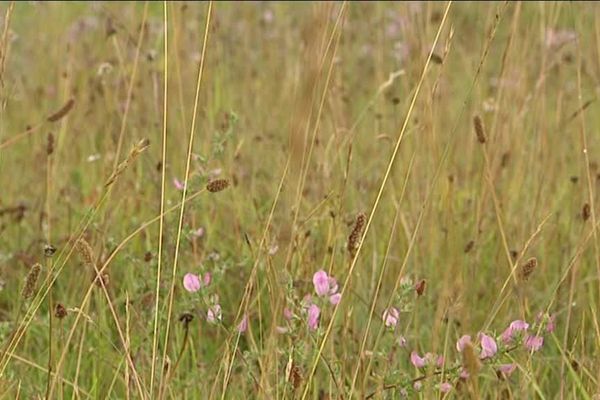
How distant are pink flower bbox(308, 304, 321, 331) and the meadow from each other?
0.01 metres

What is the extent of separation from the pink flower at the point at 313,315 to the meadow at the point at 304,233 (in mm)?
11

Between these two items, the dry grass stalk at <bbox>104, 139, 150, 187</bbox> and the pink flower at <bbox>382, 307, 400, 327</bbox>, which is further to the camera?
the pink flower at <bbox>382, 307, 400, 327</bbox>

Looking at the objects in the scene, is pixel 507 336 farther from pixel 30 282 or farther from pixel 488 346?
pixel 30 282

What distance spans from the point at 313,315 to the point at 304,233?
1.46ft

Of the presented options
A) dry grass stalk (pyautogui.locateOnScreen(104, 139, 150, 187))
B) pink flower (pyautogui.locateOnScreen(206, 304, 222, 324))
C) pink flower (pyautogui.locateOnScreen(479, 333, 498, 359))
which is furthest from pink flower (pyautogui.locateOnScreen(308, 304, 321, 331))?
dry grass stalk (pyautogui.locateOnScreen(104, 139, 150, 187))

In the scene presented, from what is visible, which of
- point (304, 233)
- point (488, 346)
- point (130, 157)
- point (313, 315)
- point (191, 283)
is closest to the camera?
point (130, 157)

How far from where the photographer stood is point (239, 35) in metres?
4.37

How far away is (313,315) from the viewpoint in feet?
4.81

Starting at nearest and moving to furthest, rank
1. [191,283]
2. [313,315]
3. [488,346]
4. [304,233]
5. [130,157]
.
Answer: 1. [130,157]
2. [488,346]
3. [313,315]
4. [191,283]
5. [304,233]

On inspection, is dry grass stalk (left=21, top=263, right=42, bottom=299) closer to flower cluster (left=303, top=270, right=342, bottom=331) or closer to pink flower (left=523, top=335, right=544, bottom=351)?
flower cluster (left=303, top=270, right=342, bottom=331)

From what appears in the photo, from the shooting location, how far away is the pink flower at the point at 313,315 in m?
1.45

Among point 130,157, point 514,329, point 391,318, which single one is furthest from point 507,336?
point 130,157

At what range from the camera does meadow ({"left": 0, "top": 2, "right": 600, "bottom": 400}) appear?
1.42 m

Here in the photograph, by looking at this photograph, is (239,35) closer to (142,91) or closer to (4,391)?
(142,91)
